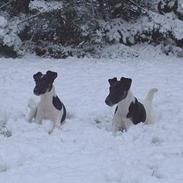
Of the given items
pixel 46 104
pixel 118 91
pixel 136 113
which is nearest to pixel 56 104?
pixel 46 104

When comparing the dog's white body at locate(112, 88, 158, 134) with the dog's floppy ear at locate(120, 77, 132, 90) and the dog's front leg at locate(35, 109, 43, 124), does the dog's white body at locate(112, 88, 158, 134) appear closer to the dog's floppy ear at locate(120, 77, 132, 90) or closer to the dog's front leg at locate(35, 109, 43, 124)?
the dog's floppy ear at locate(120, 77, 132, 90)

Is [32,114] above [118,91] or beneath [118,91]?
beneath

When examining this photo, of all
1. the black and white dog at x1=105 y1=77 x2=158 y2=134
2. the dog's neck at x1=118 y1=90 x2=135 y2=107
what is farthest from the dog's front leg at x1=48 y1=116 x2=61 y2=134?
the dog's neck at x1=118 y1=90 x2=135 y2=107

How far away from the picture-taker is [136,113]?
7.52 metres

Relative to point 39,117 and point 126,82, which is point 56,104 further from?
point 126,82

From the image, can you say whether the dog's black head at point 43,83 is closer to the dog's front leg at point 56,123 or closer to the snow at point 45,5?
the dog's front leg at point 56,123

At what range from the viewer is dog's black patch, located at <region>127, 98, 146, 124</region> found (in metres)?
7.48

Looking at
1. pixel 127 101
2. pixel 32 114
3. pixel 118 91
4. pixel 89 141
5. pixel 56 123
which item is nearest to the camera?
pixel 89 141

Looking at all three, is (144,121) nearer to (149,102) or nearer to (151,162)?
(149,102)

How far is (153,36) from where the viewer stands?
14078mm

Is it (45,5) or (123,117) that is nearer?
(123,117)

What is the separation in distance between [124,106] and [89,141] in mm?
1160

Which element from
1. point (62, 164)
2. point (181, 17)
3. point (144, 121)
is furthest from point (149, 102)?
point (181, 17)

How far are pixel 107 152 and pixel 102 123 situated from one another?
5.96ft
